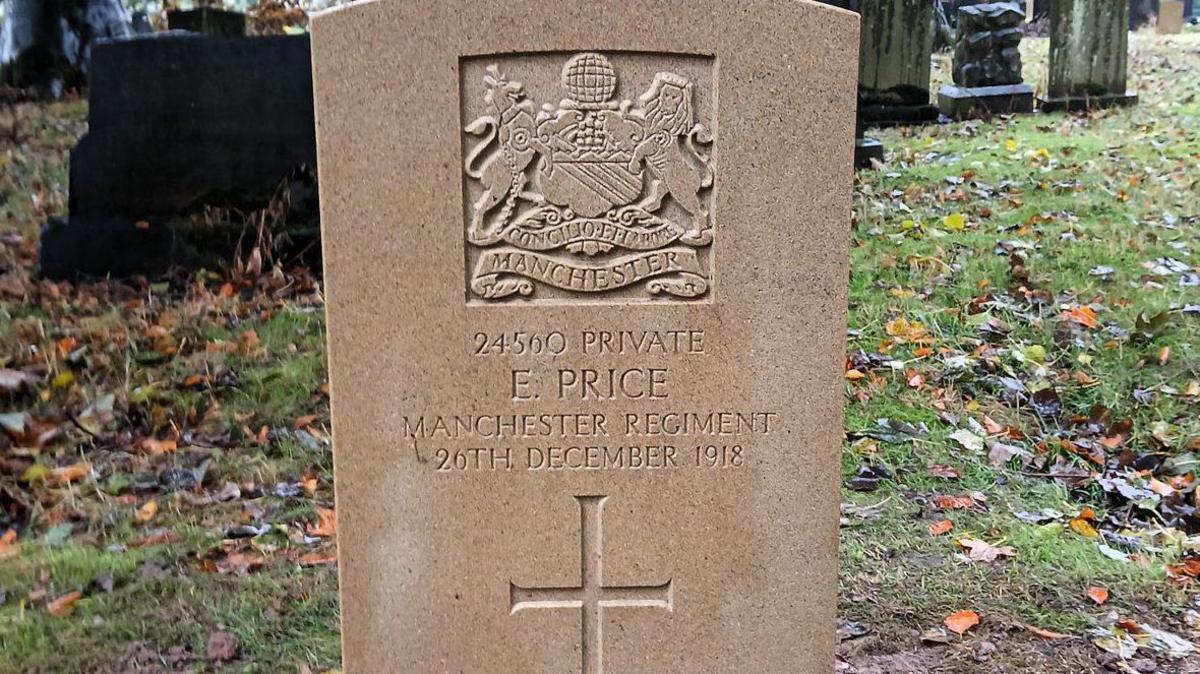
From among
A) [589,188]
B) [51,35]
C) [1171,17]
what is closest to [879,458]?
[589,188]

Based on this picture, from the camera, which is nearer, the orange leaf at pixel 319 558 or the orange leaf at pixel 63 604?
the orange leaf at pixel 63 604

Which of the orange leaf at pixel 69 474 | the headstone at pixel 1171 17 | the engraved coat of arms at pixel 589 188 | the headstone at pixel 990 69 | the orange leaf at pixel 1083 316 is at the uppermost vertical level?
the headstone at pixel 1171 17

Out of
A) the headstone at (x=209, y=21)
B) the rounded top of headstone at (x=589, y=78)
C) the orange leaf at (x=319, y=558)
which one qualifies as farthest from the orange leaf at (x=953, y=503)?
the headstone at (x=209, y=21)

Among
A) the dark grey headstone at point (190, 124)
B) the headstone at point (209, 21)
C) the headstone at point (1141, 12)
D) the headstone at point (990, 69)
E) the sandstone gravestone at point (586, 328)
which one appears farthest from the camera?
the headstone at point (1141, 12)

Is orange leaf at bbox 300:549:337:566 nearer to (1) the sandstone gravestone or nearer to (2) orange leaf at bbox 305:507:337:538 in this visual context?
(2) orange leaf at bbox 305:507:337:538

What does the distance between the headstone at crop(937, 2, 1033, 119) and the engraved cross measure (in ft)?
33.6

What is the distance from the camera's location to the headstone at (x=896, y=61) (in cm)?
1122

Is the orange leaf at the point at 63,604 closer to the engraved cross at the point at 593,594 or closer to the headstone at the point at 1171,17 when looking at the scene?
the engraved cross at the point at 593,594

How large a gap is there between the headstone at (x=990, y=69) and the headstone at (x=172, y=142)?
8.02 metres

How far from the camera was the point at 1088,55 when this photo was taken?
473 inches

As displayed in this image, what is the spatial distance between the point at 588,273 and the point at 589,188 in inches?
8.4

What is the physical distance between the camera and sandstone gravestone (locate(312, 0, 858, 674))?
2688 mm

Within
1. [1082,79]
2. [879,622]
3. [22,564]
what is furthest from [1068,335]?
[1082,79]

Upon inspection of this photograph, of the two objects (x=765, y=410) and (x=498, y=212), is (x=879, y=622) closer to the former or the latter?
(x=765, y=410)
